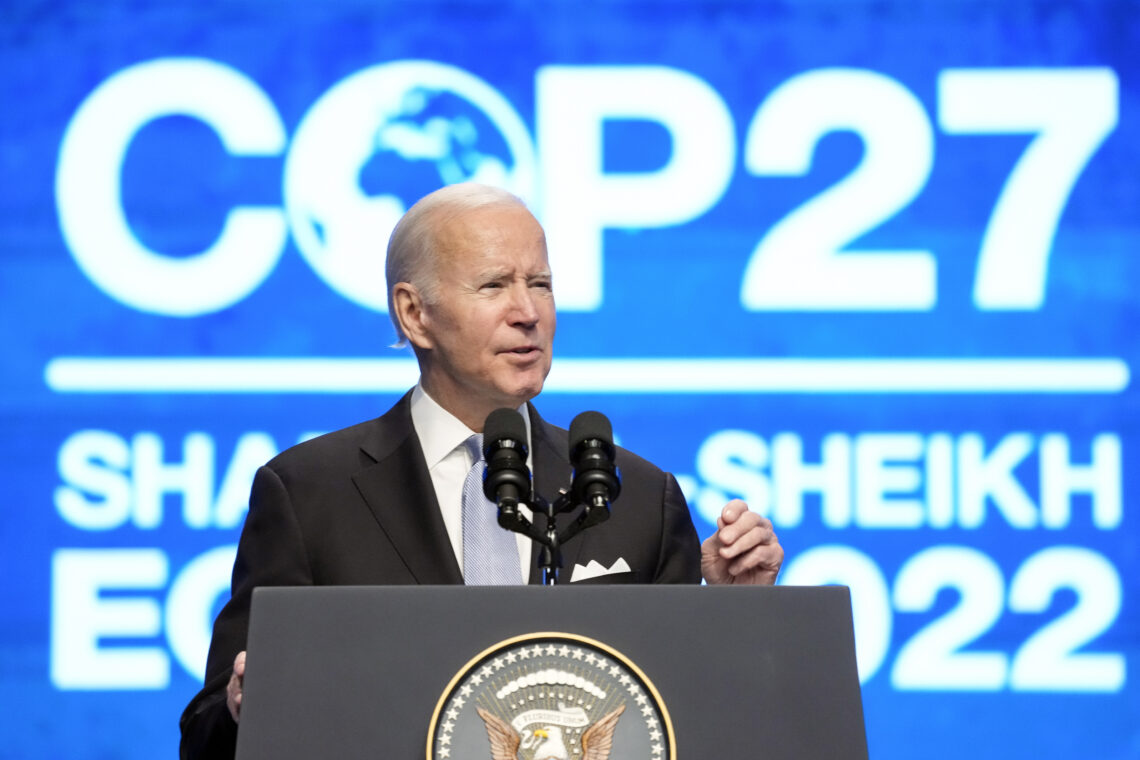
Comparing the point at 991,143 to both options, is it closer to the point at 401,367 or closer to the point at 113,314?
the point at 401,367

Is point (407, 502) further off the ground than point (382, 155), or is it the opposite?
point (382, 155)

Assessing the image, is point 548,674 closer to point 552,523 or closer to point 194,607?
point 552,523

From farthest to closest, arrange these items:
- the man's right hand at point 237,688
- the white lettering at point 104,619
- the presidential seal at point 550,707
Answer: the white lettering at point 104,619
the man's right hand at point 237,688
the presidential seal at point 550,707

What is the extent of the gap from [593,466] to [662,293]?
221cm

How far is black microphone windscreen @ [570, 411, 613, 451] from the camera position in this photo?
1.53m

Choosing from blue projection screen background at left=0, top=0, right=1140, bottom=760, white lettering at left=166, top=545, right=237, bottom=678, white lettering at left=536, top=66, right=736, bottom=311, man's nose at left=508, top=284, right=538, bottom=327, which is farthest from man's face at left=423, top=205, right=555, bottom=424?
white lettering at left=166, top=545, right=237, bottom=678

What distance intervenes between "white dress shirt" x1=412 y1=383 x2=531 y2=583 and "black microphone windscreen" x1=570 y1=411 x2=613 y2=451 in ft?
1.65

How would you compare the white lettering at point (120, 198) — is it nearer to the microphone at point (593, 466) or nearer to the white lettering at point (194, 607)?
the white lettering at point (194, 607)

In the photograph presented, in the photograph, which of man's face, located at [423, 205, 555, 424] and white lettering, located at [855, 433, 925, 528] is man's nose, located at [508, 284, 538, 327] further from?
white lettering, located at [855, 433, 925, 528]

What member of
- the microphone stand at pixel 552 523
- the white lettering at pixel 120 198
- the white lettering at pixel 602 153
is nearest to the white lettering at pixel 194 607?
the white lettering at pixel 120 198

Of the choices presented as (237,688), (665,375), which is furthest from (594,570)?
(665,375)

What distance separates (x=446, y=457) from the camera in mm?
2090

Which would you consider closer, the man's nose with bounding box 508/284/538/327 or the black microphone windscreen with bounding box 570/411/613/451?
the black microphone windscreen with bounding box 570/411/613/451

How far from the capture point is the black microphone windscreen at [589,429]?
1528 millimetres
